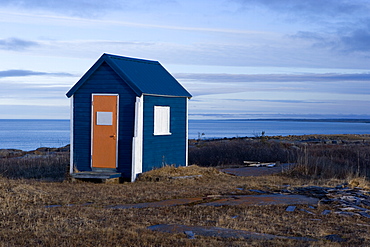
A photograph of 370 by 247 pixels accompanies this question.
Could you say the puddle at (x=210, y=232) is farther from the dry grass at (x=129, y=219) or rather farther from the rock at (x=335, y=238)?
the rock at (x=335, y=238)

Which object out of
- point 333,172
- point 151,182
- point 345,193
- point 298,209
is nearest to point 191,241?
point 298,209

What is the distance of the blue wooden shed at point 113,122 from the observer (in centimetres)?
1503

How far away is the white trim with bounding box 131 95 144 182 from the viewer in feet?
48.6

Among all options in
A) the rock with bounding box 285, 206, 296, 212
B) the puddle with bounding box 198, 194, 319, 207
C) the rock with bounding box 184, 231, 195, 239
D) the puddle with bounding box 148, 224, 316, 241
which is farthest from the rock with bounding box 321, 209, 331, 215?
the rock with bounding box 184, 231, 195, 239

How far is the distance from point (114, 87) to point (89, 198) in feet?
15.7

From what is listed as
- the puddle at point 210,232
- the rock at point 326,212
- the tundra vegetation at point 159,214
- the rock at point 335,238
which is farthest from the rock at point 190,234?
the rock at point 326,212

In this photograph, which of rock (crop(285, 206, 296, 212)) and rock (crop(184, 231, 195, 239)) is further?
rock (crop(285, 206, 296, 212))

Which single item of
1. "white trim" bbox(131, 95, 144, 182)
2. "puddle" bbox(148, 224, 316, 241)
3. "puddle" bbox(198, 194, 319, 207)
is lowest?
"puddle" bbox(148, 224, 316, 241)

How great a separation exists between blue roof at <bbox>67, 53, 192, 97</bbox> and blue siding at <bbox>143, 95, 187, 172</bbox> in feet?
0.87

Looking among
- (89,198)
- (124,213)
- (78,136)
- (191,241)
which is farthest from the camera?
(78,136)

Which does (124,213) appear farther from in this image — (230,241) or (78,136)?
Answer: (78,136)

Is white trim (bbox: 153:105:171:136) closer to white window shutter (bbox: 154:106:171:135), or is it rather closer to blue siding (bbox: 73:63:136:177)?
white window shutter (bbox: 154:106:171:135)

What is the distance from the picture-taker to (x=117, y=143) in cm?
1523

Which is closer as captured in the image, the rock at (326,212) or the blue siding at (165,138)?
the rock at (326,212)
